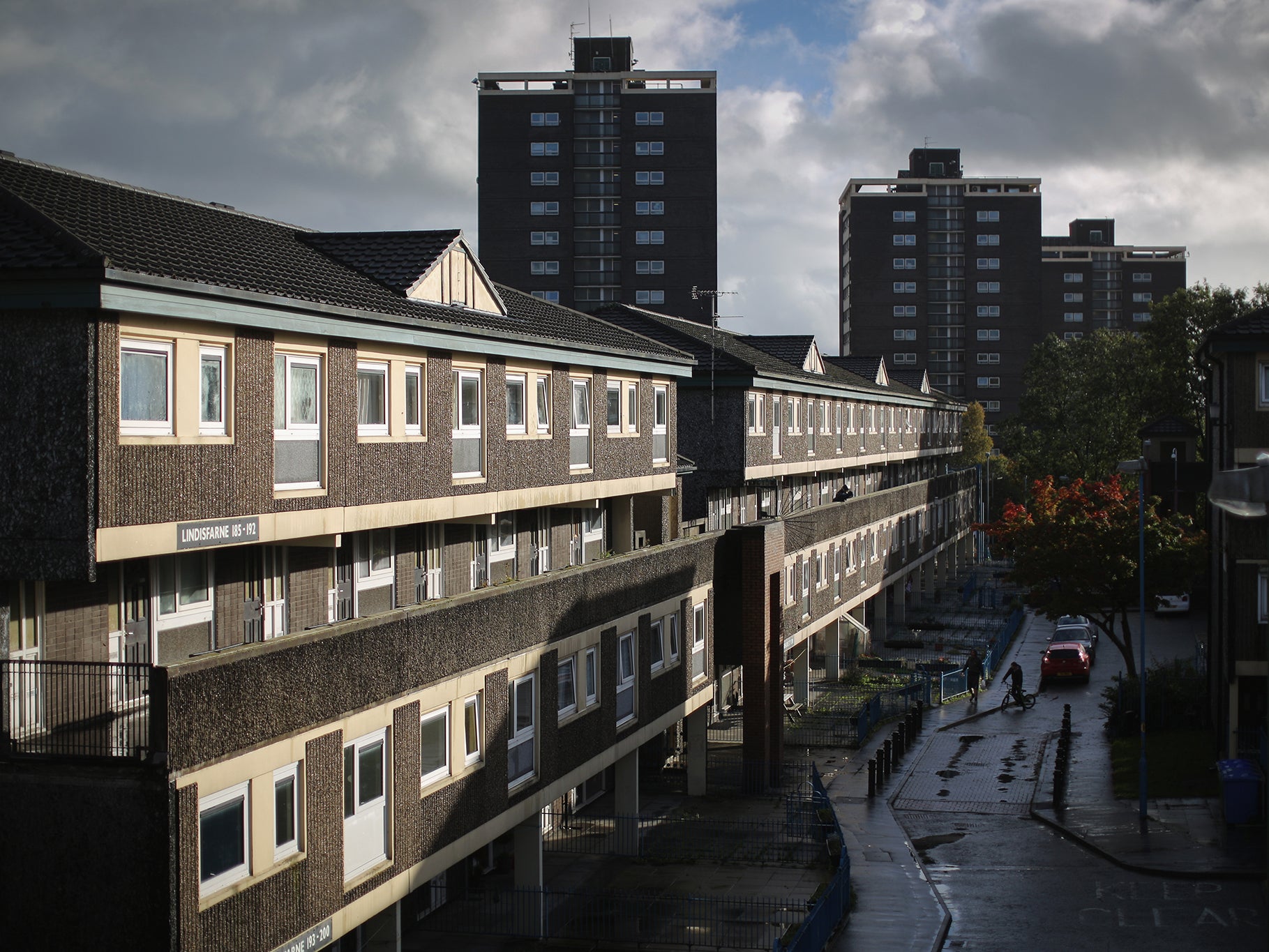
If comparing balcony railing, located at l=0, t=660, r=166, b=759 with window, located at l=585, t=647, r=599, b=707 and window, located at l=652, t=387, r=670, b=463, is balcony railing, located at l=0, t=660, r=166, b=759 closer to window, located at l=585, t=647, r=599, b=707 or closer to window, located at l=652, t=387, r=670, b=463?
window, located at l=585, t=647, r=599, b=707

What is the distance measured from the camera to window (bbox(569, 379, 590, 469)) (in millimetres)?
23484

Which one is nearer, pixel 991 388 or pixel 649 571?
pixel 649 571

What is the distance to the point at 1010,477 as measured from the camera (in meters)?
83.9

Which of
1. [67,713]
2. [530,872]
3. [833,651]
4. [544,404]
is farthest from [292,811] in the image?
[833,651]

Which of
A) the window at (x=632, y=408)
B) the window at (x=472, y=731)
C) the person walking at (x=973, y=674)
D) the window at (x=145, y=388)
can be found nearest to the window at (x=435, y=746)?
the window at (x=472, y=731)

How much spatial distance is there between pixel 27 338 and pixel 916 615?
178 feet

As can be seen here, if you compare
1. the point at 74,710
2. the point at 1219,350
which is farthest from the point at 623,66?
the point at 74,710

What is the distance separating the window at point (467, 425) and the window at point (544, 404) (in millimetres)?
2360

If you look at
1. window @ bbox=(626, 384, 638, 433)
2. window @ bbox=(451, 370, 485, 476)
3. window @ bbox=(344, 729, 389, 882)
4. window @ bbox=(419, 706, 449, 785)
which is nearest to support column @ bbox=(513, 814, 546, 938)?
window @ bbox=(419, 706, 449, 785)

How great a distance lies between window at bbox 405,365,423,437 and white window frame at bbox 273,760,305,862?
5576mm

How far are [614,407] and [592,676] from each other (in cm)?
562

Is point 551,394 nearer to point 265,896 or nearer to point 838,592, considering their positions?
point 265,896

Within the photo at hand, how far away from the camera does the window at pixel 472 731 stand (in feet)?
58.2

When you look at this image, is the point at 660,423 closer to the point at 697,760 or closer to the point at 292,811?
the point at 697,760
